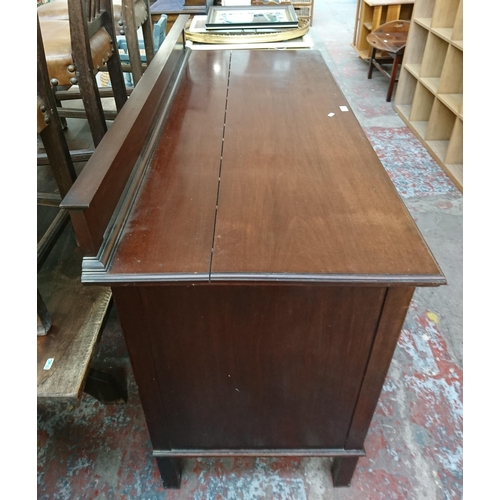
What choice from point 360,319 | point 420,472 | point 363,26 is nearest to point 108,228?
point 360,319

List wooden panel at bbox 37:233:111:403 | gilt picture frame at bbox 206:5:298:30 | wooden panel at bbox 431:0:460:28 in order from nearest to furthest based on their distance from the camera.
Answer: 1. wooden panel at bbox 37:233:111:403
2. gilt picture frame at bbox 206:5:298:30
3. wooden panel at bbox 431:0:460:28

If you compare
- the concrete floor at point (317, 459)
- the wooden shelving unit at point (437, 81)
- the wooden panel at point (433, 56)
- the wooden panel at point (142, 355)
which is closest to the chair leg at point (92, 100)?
the concrete floor at point (317, 459)

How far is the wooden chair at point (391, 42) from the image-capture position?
3342mm

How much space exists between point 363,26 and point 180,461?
4.35 meters

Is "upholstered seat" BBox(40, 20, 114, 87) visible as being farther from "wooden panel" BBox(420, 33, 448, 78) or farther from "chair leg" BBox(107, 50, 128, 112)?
"wooden panel" BBox(420, 33, 448, 78)

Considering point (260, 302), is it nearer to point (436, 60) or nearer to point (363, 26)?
point (436, 60)

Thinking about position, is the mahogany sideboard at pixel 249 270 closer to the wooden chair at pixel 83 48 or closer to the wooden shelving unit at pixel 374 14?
the wooden chair at pixel 83 48

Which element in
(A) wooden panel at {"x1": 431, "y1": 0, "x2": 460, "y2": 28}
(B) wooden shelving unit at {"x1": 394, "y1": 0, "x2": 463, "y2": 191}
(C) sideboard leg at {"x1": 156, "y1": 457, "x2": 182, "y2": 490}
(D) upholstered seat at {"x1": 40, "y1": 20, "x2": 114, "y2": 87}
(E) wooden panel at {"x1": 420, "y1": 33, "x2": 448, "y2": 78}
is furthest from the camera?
(E) wooden panel at {"x1": 420, "y1": 33, "x2": 448, "y2": 78}

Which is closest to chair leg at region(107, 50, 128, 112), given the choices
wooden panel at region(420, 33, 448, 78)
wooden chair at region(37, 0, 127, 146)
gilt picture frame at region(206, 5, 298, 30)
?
wooden chair at region(37, 0, 127, 146)

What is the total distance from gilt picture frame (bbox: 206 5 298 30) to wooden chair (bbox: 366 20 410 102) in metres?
1.36

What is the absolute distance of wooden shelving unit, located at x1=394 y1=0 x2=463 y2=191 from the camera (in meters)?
2.52

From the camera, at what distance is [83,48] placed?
1.24 metres

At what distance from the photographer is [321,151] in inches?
42.4

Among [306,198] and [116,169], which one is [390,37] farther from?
[116,169]
